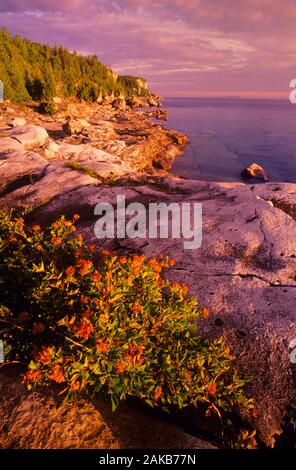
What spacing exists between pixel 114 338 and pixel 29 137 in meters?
20.7

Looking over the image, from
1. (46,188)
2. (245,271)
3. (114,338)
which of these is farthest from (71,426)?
(46,188)

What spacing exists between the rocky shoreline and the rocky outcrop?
0.02 meters

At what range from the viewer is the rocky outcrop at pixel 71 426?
3.16 m

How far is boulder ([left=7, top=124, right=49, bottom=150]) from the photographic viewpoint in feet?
65.4

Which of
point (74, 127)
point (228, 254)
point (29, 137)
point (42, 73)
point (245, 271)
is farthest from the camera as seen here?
point (42, 73)

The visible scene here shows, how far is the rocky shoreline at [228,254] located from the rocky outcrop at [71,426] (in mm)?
19

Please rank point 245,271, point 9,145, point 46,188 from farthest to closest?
point 9,145 → point 46,188 → point 245,271

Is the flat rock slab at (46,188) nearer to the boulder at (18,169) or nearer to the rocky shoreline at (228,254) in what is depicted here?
the rocky shoreline at (228,254)

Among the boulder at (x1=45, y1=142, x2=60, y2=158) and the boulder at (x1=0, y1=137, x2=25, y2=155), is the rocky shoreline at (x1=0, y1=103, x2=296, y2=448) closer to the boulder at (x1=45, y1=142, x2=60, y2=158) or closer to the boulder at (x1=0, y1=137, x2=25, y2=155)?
the boulder at (x1=0, y1=137, x2=25, y2=155)

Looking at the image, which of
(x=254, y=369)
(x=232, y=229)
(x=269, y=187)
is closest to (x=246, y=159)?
(x=269, y=187)

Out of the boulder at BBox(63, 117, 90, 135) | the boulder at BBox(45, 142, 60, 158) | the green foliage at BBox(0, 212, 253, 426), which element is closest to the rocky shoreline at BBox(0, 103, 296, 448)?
the green foliage at BBox(0, 212, 253, 426)

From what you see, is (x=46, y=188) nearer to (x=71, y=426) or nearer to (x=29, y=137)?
(x=71, y=426)

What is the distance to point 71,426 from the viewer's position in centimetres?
329
